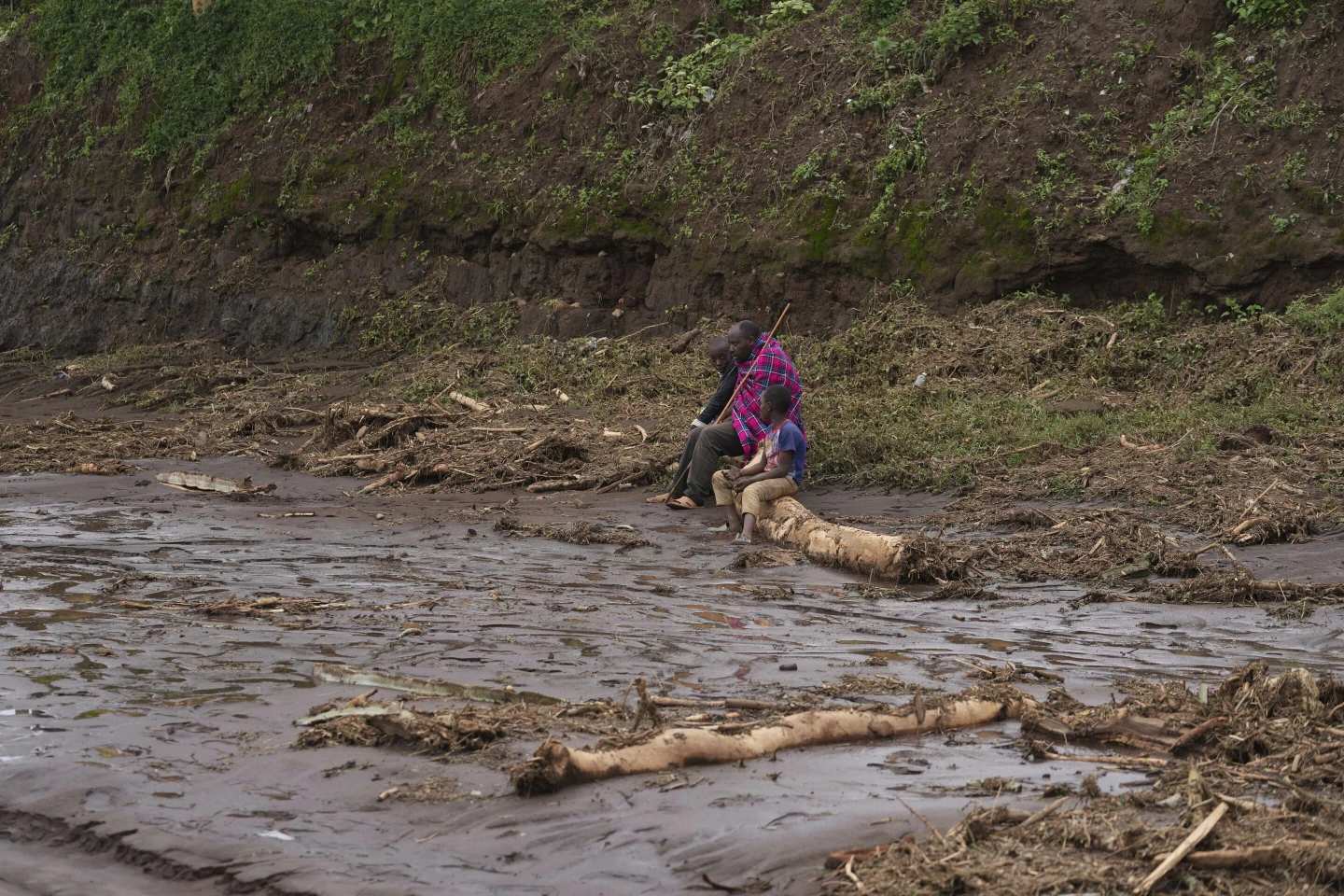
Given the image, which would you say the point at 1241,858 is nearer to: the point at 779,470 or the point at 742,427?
the point at 779,470

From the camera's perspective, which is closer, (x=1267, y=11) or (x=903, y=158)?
(x=1267, y=11)

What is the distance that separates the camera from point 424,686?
4.79m

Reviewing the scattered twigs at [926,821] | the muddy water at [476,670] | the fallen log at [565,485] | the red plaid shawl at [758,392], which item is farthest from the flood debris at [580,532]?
the scattered twigs at [926,821]

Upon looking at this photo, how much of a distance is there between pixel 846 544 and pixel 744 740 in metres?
4.41

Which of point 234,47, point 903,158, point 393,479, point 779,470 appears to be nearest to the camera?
point 779,470

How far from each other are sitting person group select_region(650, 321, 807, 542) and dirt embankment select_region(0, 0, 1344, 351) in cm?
463

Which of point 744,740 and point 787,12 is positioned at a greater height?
point 787,12

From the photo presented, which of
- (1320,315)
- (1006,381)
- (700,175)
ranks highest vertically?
(700,175)

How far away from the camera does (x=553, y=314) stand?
58.8ft

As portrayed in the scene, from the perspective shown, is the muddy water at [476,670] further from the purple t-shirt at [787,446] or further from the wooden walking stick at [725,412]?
the purple t-shirt at [787,446]

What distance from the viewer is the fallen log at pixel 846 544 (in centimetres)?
785

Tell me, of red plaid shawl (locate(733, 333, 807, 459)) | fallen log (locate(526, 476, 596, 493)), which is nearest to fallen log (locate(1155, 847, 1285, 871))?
red plaid shawl (locate(733, 333, 807, 459))

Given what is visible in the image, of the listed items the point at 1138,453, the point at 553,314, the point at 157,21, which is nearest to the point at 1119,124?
the point at 1138,453

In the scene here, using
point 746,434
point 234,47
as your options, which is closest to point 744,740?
point 746,434
